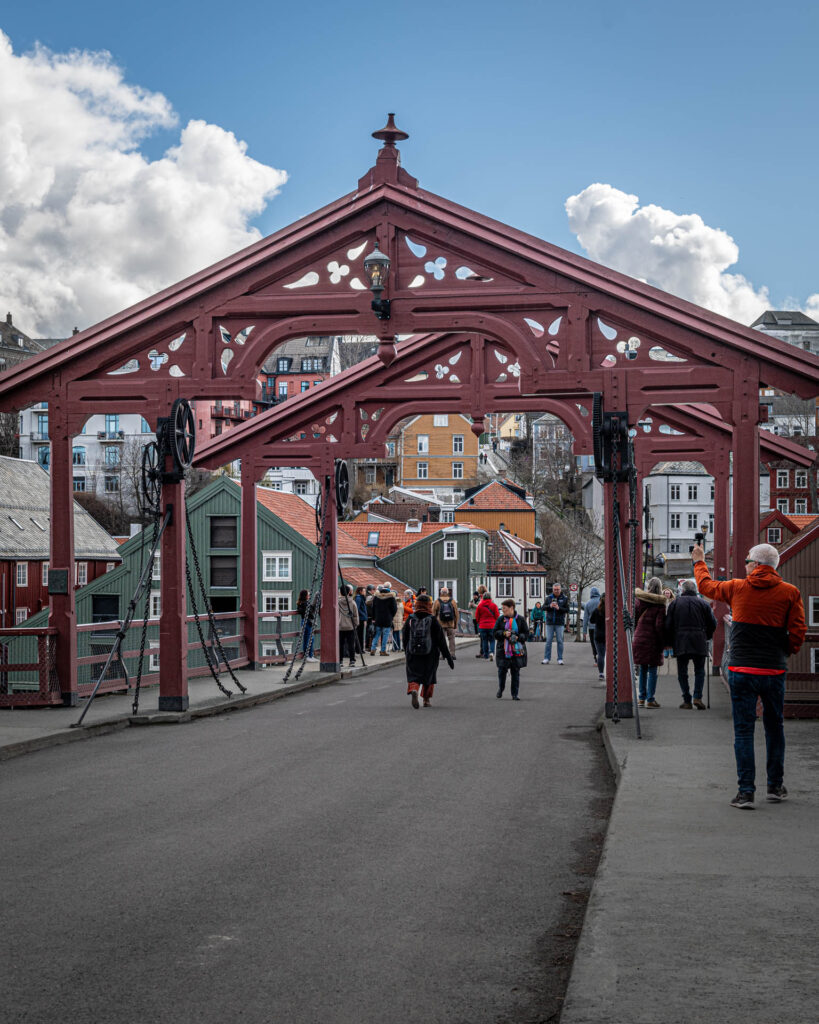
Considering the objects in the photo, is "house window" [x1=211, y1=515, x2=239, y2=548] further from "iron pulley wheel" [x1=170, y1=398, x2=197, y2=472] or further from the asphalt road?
the asphalt road

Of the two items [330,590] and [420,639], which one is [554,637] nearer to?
[330,590]

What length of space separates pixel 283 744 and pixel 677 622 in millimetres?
6355

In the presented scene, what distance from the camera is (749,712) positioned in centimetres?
889

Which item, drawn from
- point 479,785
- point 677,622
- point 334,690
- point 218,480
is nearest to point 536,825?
point 479,785

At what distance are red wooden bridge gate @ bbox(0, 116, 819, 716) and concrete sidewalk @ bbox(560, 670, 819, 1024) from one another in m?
5.82

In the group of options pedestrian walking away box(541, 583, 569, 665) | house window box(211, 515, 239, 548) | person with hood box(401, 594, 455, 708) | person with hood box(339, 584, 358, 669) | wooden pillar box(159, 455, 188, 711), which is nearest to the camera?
wooden pillar box(159, 455, 188, 711)

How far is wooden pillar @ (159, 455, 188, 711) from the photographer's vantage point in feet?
52.6

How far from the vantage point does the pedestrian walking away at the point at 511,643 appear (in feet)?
64.3

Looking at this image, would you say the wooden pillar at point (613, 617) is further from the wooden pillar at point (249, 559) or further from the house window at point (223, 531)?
the house window at point (223, 531)

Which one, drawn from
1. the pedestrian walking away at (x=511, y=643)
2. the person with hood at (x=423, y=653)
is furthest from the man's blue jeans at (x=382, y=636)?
the person with hood at (x=423, y=653)

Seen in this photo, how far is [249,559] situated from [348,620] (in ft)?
9.95

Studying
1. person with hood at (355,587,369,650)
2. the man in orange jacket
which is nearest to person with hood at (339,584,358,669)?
person with hood at (355,587,369,650)

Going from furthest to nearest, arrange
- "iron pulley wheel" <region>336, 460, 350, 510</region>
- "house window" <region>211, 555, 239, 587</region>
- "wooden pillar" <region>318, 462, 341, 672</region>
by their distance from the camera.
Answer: "house window" <region>211, 555, 239, 587</region> → "iron pulley wheel" <region>336, 460, 350, 510</region> → "wooden pillar" <region>318, 462, 341, 672</region>

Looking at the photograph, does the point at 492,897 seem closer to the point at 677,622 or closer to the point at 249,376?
the point at 249,376
